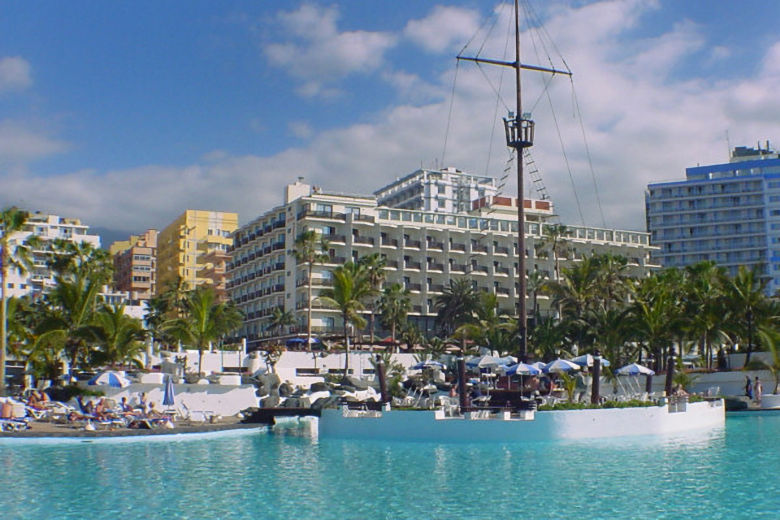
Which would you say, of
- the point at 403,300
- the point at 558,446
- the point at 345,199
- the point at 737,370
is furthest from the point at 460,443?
the point at 345,199

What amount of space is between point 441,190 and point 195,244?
122 feet

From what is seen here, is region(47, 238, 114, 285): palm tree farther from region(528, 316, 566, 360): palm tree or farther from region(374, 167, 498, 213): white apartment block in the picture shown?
region(374, 167, 498, 213): white apartment block

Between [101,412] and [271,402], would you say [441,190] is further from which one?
[101,412]

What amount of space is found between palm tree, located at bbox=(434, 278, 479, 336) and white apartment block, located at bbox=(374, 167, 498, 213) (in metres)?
34.9

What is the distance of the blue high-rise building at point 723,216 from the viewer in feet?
402

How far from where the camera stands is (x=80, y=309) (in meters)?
43.0

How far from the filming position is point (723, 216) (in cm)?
12600

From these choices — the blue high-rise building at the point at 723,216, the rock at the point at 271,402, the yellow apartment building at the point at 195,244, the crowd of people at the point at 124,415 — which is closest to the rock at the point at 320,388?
the rock at the point at 271,402

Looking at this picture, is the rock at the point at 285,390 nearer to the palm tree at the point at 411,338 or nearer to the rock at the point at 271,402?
the rock at the point at 271,402

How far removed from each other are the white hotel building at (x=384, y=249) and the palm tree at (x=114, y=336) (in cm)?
3496

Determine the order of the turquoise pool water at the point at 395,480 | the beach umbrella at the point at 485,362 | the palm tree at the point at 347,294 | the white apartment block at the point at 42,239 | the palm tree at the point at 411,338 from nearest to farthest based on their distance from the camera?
the turquoise pool water at the point at 395,480 → the beach umbrella at the point at 485,362 → the palm tree at the point at 347,294 → the palm tree at the point at 411,338 → the white apartment block at the point at 42,239

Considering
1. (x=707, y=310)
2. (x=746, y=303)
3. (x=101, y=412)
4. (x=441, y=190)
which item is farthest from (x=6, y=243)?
(x=441, y=190)

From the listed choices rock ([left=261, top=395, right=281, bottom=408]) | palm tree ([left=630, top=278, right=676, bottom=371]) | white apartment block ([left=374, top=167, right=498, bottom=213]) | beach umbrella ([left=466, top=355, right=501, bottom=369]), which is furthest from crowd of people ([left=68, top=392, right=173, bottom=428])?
white apartment block ([left=374, top=167, right=498, bottom=213])

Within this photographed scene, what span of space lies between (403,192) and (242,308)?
123 feet
